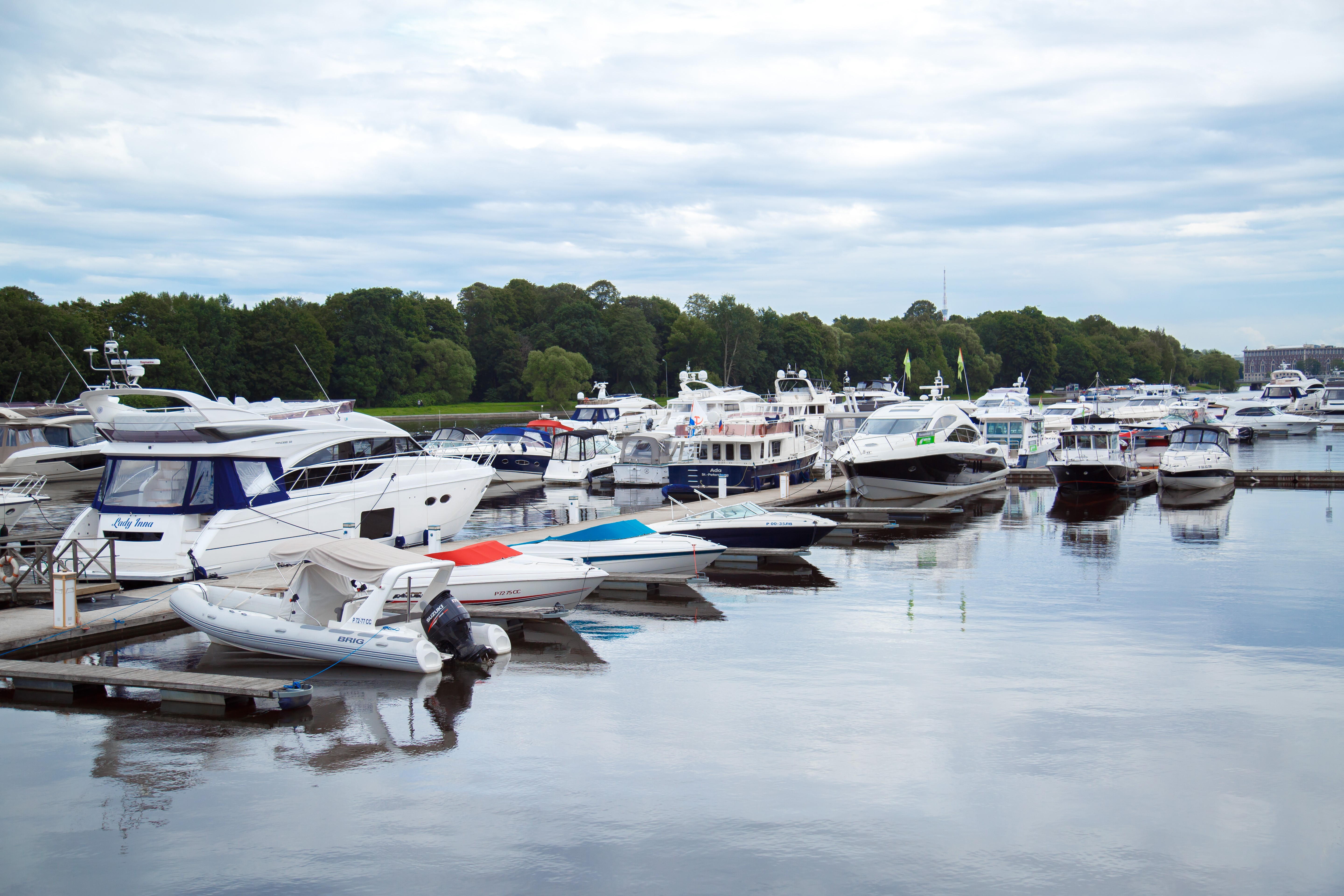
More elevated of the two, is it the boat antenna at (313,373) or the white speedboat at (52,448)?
the boat antenna at (313,373)

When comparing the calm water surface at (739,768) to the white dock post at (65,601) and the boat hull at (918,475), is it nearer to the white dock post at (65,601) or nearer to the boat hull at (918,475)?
the white dock post at (65,601)

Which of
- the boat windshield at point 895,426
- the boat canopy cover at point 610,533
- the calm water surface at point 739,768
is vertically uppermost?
the boat windshield at point 895,426

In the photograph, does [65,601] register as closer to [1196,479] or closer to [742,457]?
[742,457]

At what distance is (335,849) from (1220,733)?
9904mm

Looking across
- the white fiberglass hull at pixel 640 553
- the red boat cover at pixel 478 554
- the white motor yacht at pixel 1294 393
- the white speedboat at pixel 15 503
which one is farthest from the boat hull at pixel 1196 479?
the white motor yacht at pixel 1294 393

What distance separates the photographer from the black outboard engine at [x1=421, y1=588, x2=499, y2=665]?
14594 mm

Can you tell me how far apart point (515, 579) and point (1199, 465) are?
30.1 m

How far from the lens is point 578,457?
145ft

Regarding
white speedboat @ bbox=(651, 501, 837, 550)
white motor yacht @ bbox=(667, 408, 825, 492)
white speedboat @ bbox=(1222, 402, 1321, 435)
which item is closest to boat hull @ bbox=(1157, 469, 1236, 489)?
white motor yacht @ bbox=(667, 408, 825, 492)

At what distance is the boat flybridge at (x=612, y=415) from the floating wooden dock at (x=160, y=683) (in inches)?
1510

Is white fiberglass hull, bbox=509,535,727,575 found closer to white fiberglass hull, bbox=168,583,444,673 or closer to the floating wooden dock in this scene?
white fiberglass hull, bbox=168,583,444,673

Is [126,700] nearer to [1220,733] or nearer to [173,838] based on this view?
[173,838]

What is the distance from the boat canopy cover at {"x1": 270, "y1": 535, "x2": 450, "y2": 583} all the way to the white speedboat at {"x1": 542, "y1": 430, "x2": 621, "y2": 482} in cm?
2758

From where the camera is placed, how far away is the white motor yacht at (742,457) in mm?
35844
